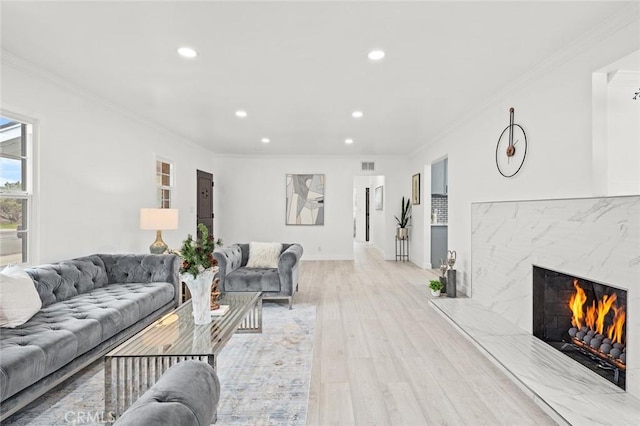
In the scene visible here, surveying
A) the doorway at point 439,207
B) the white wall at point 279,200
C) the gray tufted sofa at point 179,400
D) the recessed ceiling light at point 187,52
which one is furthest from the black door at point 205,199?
the gray tufted sofa at point 179,400

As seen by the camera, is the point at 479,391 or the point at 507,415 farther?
the point at 479,391

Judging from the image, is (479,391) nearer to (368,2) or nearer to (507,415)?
(507,415)

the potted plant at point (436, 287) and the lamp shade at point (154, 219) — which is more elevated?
the lamp shade at point (154, 219)

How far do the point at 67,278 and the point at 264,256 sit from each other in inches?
88.0

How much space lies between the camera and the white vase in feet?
8.41

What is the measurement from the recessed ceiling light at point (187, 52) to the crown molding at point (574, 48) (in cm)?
292

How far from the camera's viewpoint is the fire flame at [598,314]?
2.34 metres

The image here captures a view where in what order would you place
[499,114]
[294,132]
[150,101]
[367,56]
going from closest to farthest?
1. [367,56]
2. [499,114]
3. [150,101]
4. [294,132]

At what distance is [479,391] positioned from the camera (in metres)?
2.35

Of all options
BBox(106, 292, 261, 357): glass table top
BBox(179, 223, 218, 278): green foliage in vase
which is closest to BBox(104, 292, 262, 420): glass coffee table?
BBox(106, 292, 261, 357): glass table top

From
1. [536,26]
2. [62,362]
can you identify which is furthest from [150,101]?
[536,26]

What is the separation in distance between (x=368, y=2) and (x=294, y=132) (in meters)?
3.81

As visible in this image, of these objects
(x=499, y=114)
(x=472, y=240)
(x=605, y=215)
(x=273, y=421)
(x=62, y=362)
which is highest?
(x=499, y=114)

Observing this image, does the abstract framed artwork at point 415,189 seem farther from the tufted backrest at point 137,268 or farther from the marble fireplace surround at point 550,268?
the tufted backrest at point 137,268
